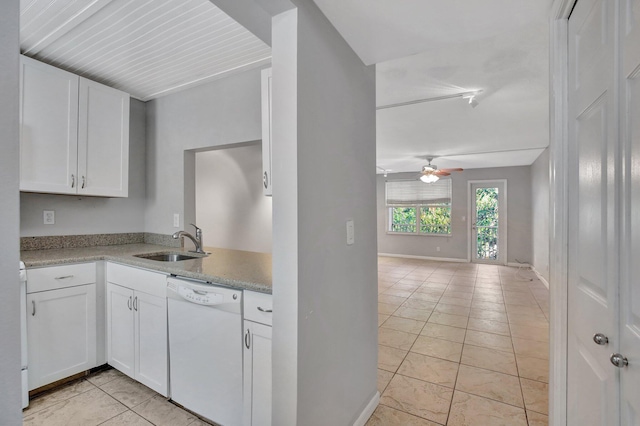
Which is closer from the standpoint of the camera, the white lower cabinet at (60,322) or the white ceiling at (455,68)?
the white ceiling at (455,68)

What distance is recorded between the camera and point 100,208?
285 centimetres

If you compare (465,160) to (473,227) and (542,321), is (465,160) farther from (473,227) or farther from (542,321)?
→ (542,321)

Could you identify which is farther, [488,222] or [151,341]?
[488,222]

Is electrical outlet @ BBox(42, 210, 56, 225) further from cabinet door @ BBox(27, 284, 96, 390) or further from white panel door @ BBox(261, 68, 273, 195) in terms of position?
white panel door @ BBox(261, 68, 273, 195)

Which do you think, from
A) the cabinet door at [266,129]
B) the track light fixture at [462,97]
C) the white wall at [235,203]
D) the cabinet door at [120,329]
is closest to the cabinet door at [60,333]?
the cabinet door at [120,329]

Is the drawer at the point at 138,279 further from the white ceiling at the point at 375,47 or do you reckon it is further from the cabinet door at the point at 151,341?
the white ceiling at the point at 375,47

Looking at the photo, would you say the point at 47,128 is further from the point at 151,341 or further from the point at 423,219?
the point at 423,219

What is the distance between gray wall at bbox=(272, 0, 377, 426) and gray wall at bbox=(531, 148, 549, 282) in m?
4.59

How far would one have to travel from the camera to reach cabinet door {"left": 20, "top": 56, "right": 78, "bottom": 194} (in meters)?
2.17

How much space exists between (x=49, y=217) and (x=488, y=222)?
27.2ft

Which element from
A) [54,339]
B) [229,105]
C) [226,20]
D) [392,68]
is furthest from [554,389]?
[54,339]

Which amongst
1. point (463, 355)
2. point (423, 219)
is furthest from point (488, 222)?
point (463, 355)

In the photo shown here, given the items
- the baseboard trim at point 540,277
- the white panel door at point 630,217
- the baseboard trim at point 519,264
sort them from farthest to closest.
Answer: the baseboard trim at point 519,264 < the baseboard trim at point 540,277 < the white panel door at point 630,217

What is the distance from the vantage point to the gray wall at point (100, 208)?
244 centimetres
